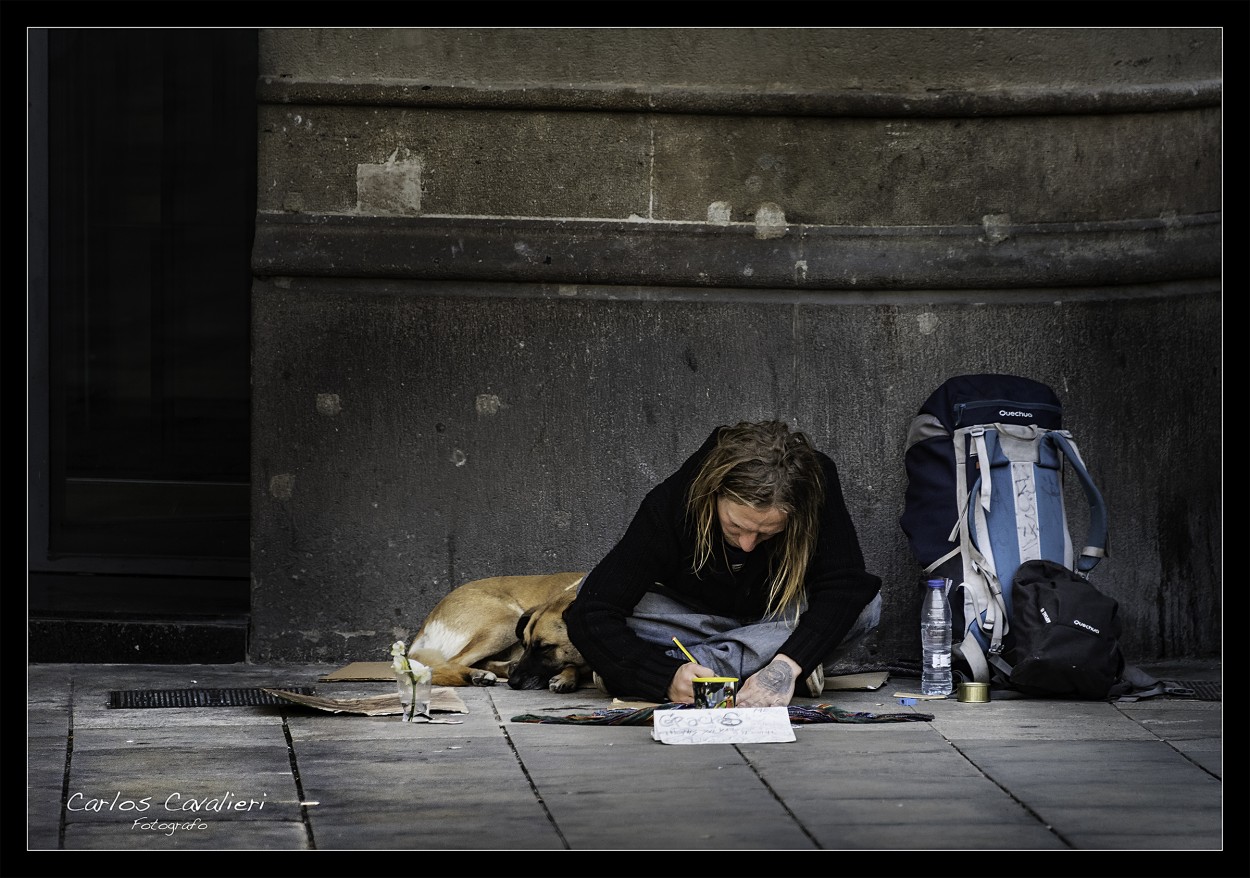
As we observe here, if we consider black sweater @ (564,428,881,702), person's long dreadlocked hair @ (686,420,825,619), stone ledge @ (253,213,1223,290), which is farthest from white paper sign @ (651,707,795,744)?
stone ledge @ (253,213,1223,290)

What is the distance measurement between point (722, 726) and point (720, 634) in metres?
0.56

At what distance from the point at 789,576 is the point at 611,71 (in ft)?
7.01

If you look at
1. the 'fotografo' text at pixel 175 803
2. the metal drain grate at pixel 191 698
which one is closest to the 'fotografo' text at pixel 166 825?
the 'fotografo' text at pixel 175 803

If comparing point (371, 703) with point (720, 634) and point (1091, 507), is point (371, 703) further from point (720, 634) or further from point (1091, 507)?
point (1091, 507)

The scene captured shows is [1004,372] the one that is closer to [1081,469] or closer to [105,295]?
[1081,469]

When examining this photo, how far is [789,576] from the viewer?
5.68 metres

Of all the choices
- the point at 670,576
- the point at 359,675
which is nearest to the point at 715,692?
the point at 670,576

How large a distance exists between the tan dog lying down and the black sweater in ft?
1.53

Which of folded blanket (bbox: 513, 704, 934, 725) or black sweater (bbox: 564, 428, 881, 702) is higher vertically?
black sweater (bbox: 564, 428, 881, 702)

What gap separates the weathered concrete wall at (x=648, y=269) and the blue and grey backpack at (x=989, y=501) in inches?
12.3

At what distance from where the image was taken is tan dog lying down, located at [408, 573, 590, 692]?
6.20 meters

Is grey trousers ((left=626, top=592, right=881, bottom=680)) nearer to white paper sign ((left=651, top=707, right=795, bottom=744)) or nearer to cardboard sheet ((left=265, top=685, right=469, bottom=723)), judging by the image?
white paper sign ((left=651, top=707, right=795, bottom=744))

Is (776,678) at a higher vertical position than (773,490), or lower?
lower

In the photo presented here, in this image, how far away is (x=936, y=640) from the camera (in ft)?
20.0
